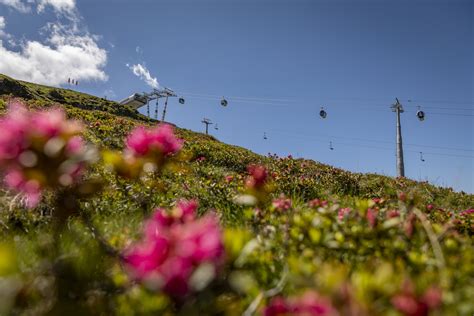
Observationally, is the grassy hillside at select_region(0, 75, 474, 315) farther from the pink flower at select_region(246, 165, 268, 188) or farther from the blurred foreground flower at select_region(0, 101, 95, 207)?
the blurred foreground flower at select_region(0, 101, 95, 207)

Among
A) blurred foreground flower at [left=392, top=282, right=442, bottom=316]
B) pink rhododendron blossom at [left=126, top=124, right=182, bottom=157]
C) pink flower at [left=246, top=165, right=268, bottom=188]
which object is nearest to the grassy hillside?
blurred foreground flower at [left=392, top=282, right=442, bottom=316]

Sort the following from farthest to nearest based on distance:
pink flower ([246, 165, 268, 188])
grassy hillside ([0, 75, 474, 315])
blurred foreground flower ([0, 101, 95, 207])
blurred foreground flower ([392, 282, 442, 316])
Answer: pink flower ([246, 165, 268, 188]) < blurred foreground flower ([0, 101, 95, 207]) < grassy hillside ([0, 75, 474, 315]) < blurred foreground flower ([392, 282, 442, 316])

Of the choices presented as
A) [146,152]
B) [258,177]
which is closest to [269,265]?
[258,177]

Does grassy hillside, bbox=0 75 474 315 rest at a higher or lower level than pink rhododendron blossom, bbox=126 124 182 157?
lower

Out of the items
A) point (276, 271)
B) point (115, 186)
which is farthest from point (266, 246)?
point (115, 186)

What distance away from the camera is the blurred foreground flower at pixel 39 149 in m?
1.58

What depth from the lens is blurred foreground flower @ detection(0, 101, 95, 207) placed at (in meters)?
1.58

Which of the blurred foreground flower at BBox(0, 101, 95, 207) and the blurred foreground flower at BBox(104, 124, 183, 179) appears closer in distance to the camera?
the blurred foreground flower at BBox(0, 101, 95, 207)

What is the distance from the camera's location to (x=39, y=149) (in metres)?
A: 1.60

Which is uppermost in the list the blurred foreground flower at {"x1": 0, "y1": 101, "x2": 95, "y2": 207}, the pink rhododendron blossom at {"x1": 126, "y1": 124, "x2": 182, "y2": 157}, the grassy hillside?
the pink rhododendron blossom at {"x1": 126, "y1": 124, "x2": 182, "y2": 157}

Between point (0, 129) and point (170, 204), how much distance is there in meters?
2.54

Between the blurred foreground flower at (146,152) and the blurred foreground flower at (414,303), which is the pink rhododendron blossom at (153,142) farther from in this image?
the blurred foreground flower at (414,303)

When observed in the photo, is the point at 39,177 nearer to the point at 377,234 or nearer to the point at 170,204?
the point at 377,234

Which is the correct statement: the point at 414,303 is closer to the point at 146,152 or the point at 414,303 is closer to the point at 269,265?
the point at 269,265
